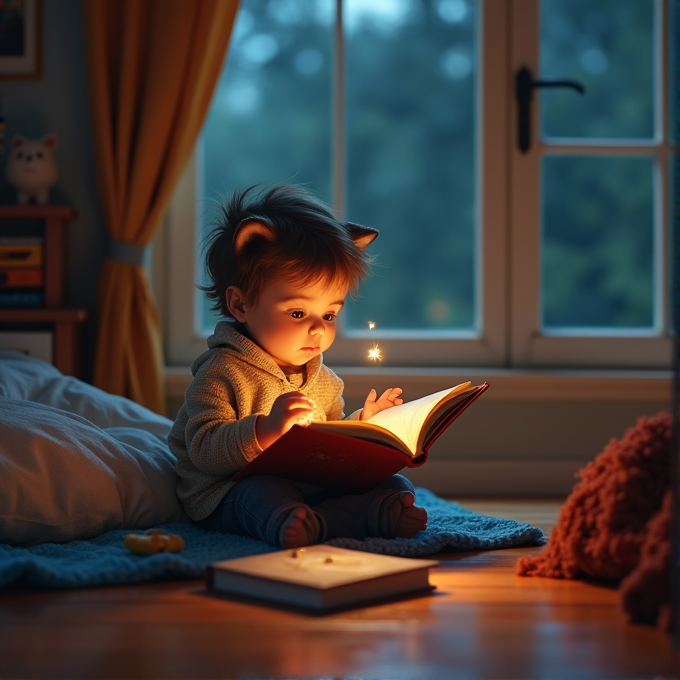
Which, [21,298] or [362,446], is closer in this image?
[362,446]

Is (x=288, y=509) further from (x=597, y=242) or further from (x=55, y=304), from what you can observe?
(x=597, y=242)

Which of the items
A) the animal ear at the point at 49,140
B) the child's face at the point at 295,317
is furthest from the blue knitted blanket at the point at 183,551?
the animal ear at the point at 49,140

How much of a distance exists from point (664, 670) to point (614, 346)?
175 cm

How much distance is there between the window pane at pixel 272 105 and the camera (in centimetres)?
259

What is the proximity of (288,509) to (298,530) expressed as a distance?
1.9 inches

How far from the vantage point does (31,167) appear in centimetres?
232

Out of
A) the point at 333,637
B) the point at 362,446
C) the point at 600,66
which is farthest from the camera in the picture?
the point at 600,66

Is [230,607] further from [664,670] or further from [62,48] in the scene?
[62,48]

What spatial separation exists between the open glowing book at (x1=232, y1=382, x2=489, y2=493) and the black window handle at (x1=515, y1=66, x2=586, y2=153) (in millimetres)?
1297

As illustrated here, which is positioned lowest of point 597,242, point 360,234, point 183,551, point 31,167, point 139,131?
point 183,551

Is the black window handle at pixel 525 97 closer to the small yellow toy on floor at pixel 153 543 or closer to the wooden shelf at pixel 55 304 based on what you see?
the wooden shelf at pixel 55 304

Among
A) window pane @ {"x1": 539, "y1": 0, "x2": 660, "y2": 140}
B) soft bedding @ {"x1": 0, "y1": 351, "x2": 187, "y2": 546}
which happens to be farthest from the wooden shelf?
window pane @ {"x1": 539, "y1": 0, "x2": 660, "y2": 140}

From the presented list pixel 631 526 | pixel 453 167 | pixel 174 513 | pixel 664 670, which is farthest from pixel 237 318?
pixel 453 167

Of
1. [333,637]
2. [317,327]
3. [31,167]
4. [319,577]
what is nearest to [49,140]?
[31,167]
